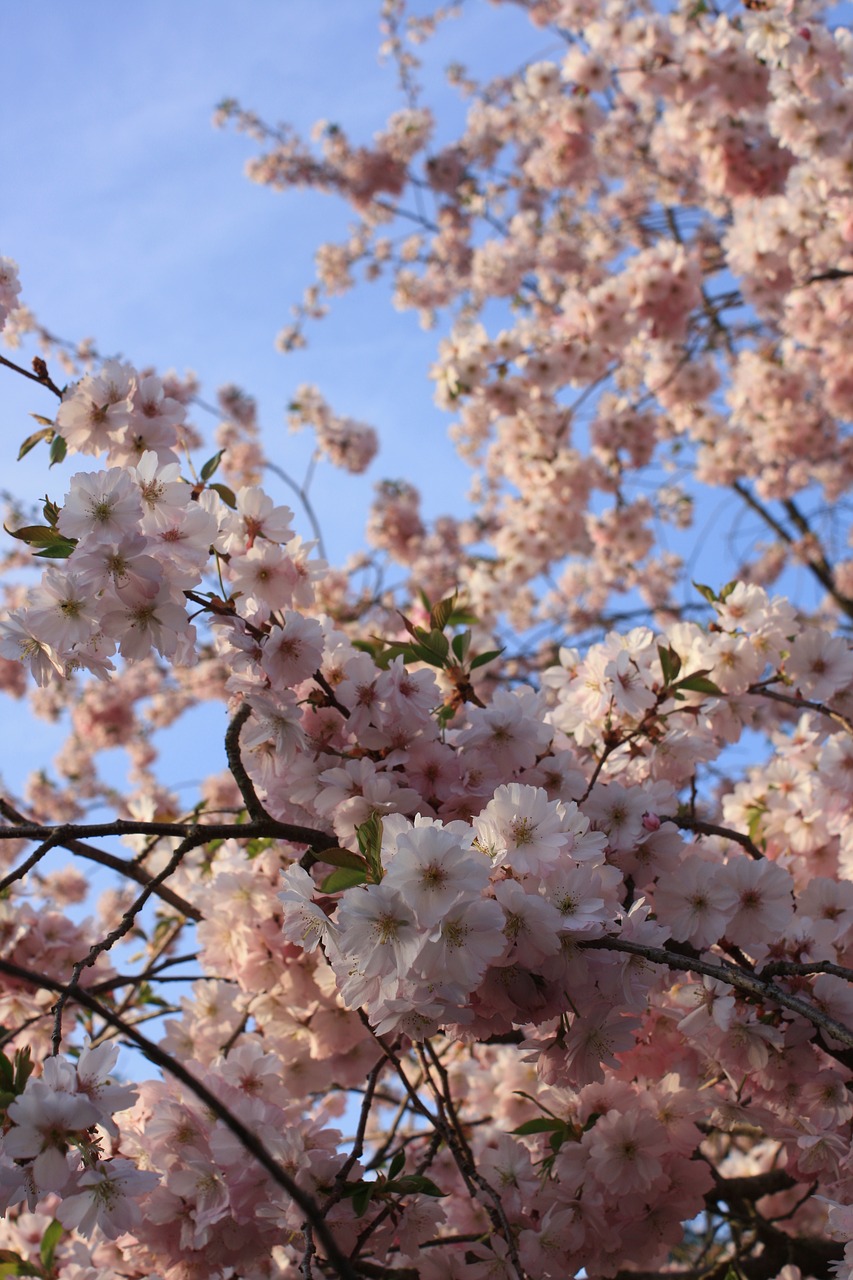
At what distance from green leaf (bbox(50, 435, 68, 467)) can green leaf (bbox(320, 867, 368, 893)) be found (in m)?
1.22

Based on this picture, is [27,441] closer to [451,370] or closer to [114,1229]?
[114,1229]

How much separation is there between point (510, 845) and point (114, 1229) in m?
0.78

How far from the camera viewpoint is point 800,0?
385cm

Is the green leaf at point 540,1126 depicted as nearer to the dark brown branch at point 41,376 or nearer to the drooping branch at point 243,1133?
the drooping branch at point 243,1133

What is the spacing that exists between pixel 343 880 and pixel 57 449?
1.25 metres

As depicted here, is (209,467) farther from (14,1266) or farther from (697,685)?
(14,1266)

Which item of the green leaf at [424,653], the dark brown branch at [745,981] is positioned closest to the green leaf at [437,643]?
the green leaf at [424,653]

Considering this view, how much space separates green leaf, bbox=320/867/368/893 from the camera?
1.21 metres

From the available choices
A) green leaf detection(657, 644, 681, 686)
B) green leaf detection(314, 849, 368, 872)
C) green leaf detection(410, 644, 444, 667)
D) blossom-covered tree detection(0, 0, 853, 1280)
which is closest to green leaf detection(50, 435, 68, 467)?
blossom-covered tree detection(0, 0, 853, 1280)

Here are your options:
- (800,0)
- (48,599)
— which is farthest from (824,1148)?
(800,0)

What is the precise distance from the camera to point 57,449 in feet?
6.42

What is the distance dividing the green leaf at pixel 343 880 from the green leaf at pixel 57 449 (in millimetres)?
1217

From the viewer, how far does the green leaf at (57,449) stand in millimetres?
1951

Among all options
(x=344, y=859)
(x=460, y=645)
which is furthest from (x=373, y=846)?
(x=460, y=645)
